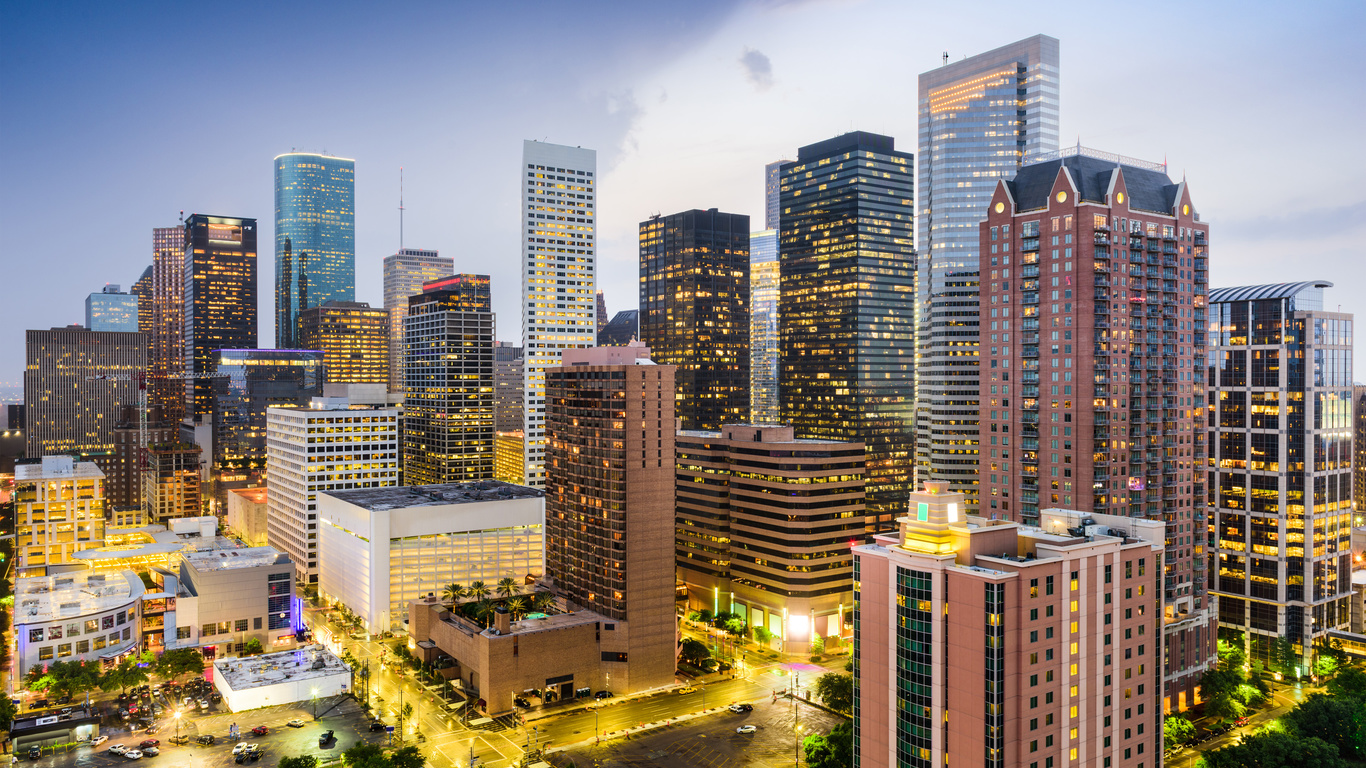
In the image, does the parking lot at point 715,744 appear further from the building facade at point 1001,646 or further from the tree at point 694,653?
the building facade at point 1001,646

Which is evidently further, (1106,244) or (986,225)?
(986,225)

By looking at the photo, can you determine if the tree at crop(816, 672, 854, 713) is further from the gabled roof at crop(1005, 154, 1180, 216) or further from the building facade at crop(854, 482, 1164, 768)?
the gabled roof at crop(1005, 154, 1180, 216)

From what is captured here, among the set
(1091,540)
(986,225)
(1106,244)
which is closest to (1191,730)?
(1091,540)

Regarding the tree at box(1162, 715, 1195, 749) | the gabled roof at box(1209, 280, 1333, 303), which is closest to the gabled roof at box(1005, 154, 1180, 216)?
the gabled roof at box(1209, 280, 1333, 303)

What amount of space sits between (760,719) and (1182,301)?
107300 millimetres

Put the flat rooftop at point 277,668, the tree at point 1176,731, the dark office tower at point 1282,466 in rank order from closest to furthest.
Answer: the tree at point 1176,731
the flat rooftop at point 277,668
the dark office tower at point 1282,466

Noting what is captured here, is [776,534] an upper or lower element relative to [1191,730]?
upper

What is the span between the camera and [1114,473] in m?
152

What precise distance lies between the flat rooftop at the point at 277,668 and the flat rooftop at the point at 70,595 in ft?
97.9

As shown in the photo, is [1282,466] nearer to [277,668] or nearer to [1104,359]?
[1104,359]

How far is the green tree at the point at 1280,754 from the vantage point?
111 metres

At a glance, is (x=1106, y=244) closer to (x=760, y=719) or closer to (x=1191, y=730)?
(x=1191, y=730)

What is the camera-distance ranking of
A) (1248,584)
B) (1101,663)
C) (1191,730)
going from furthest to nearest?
(1248,584) → (1191,730) → (1101,663)

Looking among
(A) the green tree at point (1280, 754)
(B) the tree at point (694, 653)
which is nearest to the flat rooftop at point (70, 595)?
(B) the tree at point (694, 653)
